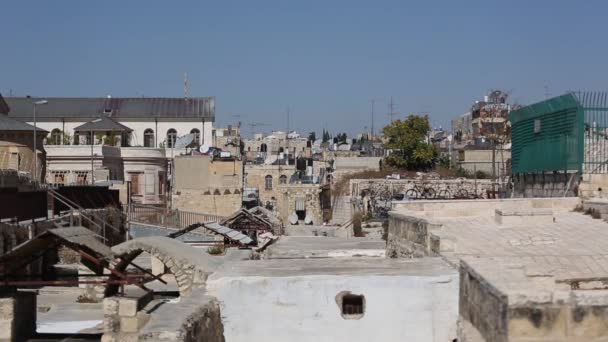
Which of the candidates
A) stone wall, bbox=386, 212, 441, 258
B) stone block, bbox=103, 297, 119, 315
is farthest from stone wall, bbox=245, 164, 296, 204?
stone block, bbox=103, 297, 119, 315

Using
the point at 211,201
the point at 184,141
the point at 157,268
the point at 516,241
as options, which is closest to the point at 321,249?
the point at 157,268

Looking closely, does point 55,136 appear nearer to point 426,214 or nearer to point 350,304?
point 426,214

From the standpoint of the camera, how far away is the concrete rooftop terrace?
9031 millimetres

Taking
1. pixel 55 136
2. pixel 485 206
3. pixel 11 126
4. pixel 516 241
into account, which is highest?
pixel 55 136

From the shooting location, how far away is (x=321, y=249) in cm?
1711

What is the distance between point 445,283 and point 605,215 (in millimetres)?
4430

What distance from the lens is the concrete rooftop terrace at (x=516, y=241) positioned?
903cm

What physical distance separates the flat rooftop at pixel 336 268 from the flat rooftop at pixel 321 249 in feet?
8.20

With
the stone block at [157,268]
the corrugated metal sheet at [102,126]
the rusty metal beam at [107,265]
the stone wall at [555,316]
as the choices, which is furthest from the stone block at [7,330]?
the corrugated metal sheet at [102,126]

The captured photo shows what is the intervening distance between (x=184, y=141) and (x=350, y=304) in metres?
54.3

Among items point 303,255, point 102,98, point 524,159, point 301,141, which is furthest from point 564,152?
point 301,141

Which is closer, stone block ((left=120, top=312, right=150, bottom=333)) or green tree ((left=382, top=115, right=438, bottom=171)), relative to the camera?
stone block ((left=120, top=312, right=150, bottom=333))

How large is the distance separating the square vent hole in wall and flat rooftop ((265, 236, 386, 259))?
423 cm

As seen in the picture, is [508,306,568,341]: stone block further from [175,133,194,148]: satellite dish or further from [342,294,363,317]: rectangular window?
[175,133,194,148]: satellite dish
